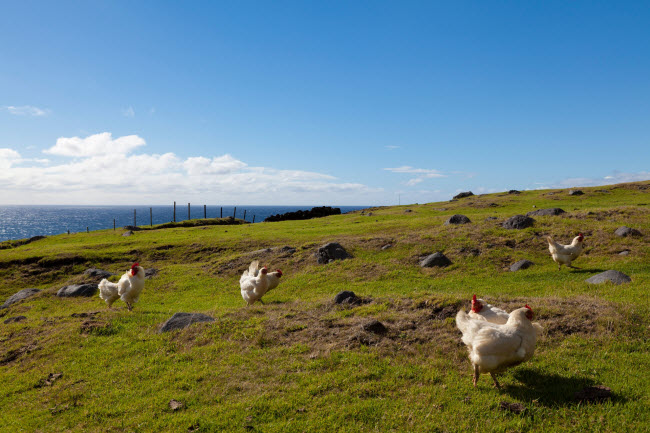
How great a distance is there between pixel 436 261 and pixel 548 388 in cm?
1647

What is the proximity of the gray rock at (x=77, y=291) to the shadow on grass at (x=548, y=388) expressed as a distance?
2853 centimetres

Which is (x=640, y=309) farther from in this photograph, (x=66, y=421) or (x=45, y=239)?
(x=45, y=239)

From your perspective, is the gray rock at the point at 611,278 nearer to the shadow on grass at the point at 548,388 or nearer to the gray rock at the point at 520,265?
the gray rock at the point at 520,265

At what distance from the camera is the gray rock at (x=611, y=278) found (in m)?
17.1

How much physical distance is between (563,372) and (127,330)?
48.9 feet

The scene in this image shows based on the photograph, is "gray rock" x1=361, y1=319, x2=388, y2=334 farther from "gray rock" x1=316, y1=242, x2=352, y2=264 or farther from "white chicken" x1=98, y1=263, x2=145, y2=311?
"gray rock" x1=316, y1=242, x2=352, y2=264

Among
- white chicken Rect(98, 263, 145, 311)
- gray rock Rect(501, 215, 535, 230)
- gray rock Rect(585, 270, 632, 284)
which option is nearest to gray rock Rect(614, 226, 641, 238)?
gray rock Rect(501, 215, 535, 230)

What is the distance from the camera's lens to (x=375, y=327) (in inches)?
481

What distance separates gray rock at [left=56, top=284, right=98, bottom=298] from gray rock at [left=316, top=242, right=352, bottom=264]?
1715 centimetres

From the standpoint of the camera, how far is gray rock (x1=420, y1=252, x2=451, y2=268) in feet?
80.3

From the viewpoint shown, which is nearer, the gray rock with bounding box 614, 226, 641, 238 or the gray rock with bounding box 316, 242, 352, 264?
the gray rock with bounding box 614, 226, 641, 238

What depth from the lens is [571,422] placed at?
7242 millimetres

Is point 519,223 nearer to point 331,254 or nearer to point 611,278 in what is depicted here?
point 611,278

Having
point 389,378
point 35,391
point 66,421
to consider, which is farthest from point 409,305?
point 35,391
